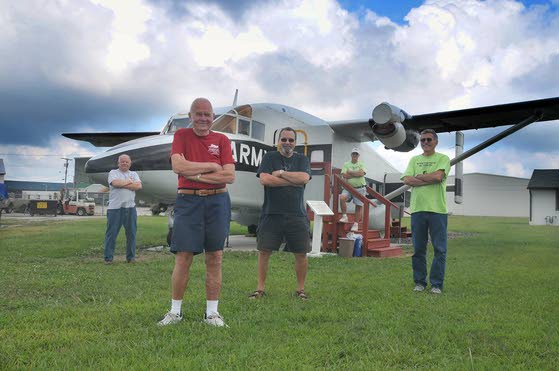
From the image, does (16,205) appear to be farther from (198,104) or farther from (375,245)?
(198,104)

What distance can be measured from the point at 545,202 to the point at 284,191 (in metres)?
35.6

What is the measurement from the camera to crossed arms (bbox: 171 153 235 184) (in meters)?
3.81

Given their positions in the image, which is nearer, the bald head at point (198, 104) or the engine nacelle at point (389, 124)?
the bald head at point (198, 104)

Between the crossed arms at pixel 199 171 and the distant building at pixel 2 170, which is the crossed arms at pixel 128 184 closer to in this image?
the crossed arms at pixel 199 171

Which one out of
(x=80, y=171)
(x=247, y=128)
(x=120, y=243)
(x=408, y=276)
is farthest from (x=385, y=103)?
(x=80, y=171)

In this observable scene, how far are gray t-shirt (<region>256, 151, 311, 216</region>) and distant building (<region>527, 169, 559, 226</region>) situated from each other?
3370cm

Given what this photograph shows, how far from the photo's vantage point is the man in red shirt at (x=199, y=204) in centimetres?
384

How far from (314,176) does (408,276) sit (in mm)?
5038

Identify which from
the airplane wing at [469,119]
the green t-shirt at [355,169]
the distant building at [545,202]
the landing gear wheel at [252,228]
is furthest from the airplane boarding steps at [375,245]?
the distant building at [545,202]

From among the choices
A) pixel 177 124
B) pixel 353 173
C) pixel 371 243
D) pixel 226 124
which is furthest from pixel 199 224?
pixel 353 173

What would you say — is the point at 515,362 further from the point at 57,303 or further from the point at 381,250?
the point at 381,250

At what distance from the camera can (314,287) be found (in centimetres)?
568

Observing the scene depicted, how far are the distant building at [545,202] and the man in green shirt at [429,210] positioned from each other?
32.2m

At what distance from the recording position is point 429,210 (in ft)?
18.9
